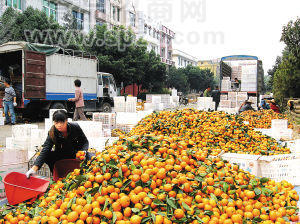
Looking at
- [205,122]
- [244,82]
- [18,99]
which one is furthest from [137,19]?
[205,122]

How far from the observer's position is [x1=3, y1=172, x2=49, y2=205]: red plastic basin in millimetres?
3541

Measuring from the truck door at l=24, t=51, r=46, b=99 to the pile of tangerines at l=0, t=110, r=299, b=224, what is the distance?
1027cm

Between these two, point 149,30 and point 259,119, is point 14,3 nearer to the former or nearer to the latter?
point 259,119

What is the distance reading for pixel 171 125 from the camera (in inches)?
255

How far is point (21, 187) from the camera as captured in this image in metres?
3.52

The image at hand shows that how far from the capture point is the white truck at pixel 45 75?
1279 cm

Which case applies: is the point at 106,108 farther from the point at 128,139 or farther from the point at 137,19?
the point at 137,19

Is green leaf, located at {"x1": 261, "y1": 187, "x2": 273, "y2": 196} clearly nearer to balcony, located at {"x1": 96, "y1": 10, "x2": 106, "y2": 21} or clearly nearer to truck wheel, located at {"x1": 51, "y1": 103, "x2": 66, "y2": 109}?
truck wheel, located at {"x1": 51, "y1": 103, "x2": 66, "y2": 109}

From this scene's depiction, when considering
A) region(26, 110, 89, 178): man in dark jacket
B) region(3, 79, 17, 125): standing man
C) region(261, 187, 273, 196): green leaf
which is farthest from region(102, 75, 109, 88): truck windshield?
region(261, 187, 273, 196): green leaf

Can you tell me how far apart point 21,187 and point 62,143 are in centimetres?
107

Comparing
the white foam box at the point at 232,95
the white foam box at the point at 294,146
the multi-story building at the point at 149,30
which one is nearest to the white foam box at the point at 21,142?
the white foam box at the point at 294,146

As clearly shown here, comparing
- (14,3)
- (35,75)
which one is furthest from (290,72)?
(14,3)

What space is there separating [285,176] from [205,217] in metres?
2.57

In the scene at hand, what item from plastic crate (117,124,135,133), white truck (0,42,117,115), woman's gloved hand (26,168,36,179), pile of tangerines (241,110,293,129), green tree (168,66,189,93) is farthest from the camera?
green tree (168,66,189,93)
